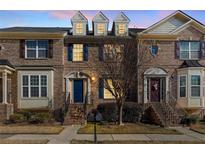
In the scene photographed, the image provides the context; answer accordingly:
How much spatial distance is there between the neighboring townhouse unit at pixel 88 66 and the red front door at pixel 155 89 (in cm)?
5

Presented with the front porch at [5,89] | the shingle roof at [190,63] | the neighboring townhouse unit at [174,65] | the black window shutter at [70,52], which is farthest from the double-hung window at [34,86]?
the shingle roof at [190,63]

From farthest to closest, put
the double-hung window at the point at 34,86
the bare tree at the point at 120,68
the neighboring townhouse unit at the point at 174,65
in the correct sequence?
the double-hung window at the point at 34,86 < the neighboring townhouse unit at the point at 174,65 < the bare tree at the point at 120,68

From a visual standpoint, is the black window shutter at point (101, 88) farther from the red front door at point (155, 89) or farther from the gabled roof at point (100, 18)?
the gabled roof at point (100, 18)

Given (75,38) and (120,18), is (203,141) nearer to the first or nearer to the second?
(120,18)

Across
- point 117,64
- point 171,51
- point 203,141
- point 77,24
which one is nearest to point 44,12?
point 77,24

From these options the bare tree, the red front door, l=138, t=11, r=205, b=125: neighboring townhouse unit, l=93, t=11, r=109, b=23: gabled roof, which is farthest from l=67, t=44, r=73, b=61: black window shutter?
the red front door

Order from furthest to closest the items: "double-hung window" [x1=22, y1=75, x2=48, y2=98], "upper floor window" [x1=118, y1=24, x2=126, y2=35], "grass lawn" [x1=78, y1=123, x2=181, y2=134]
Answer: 1. "double-hung window" [x1=22, y1=75, x2=48, y2=98]
2. "upper floor window" [x1=118, y1=24, x2=126, y2=35]
3. "grass lawn" [x1=78, y1=123, x2=181, y2=134]

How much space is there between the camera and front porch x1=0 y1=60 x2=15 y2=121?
76.4 ft

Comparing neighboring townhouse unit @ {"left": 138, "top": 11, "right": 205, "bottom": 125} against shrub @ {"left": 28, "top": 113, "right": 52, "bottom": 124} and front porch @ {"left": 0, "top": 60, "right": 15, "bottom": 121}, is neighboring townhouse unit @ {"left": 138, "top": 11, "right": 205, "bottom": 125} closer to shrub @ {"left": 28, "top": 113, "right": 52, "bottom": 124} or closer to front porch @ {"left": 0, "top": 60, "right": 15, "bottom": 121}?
shrub @ {"left": 28, "top": 113, "right": 52, "bottom": 124}

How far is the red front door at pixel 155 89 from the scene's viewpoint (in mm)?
24344

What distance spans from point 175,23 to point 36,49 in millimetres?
7439

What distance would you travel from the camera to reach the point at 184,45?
2459cm

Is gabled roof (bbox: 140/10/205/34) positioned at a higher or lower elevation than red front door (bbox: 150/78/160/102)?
higher

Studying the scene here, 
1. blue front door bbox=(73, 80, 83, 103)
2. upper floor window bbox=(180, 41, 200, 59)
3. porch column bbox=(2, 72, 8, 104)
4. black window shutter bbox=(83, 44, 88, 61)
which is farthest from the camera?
black window shutter bbox=(83, 44, 88, 61)
